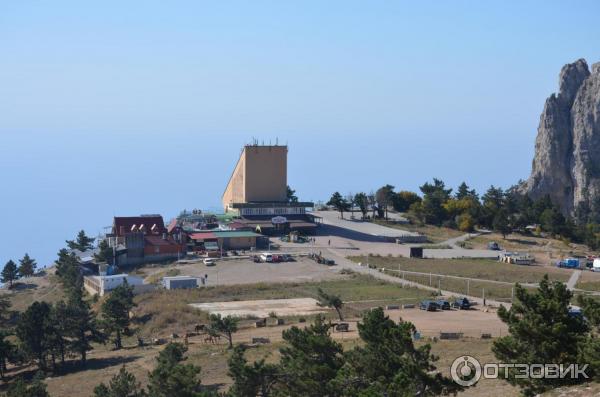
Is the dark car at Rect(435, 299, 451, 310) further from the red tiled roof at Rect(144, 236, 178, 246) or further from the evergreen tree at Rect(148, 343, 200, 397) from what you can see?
the red tiled roof at Rect(144, 236, 178, 246)

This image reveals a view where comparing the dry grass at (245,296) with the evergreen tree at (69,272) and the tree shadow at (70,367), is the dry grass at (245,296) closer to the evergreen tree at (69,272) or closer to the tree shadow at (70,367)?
the tree shadow at (70,367)

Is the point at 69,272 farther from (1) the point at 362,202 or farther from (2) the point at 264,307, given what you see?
(1) the point at 362,202

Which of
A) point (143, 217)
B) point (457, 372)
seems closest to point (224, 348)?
point (457, 372)

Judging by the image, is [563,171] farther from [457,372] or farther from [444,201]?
[457,372]

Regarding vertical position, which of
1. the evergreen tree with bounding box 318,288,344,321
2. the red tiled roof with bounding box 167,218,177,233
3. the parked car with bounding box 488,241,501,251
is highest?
the red tiled roof with bounding box 167,218,177,233

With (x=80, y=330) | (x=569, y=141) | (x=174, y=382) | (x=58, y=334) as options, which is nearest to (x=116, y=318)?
(x=80, y=330)

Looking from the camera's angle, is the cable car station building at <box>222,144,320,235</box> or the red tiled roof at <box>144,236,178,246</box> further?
the cable car station building at <box>222,144,320,235</box>

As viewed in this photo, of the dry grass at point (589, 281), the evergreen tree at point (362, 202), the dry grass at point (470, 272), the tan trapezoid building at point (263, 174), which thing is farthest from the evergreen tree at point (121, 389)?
the evergreen tree at point (362, 202)

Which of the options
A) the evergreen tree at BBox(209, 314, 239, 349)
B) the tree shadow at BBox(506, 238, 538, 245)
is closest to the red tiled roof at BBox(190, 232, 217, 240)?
the tree shadow at BBox(506, 238, 538, 245)
